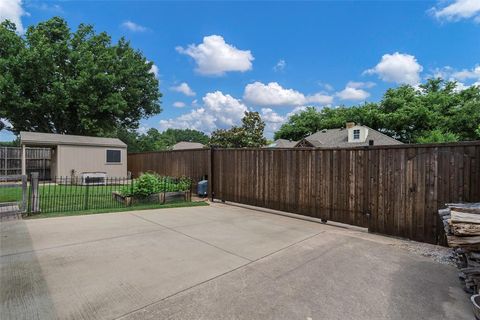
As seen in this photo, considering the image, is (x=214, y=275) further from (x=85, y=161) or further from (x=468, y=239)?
(x=85, y=161)

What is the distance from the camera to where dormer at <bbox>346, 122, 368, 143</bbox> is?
20.7 m

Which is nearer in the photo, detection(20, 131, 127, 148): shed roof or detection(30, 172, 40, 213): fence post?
detection(30, 172, 40, 213): fence post

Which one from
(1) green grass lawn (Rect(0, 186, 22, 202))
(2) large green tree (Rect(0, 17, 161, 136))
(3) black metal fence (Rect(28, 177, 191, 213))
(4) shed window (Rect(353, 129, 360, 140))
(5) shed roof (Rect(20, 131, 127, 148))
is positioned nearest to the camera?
(3) black metal fence (Rect(28, 177, 191, 213))

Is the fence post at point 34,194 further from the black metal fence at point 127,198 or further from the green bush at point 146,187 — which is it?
the green bush at point 146,187

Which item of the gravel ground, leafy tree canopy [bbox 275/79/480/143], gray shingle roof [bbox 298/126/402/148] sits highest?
leafy tree canopy [bbox 275/79/480/143]

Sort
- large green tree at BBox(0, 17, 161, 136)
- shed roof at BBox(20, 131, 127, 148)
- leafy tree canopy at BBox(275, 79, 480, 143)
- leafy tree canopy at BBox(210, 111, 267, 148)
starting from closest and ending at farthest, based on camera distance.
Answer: shed roof at BBox(20, 131, 127, 148) < large green tree at BBox(0, 17, 161, 136) < leafy tree canopy at BBox(275, 79, 480, 143) < leafy tree canopy at BBox(210, 111, 267, 148)

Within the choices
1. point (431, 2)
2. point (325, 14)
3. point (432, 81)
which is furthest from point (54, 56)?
point (432, 81)

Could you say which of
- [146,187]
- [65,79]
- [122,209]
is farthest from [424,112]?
[65,79]

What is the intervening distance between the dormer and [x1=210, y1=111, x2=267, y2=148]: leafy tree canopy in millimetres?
10312

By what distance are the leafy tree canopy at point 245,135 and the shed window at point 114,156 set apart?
11.7 meters

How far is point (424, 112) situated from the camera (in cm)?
2388

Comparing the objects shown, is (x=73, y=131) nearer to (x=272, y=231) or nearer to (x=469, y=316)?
(x=272, y=231)

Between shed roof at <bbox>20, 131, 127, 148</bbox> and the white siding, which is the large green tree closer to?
shed roof at <bbox>20, 131, 127, 148</bbox>

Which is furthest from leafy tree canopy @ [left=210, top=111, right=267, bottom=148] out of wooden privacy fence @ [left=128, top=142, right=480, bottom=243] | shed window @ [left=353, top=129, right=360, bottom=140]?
wooden privacy fence @ [left=128, top=142, right=480, bottom=243]
